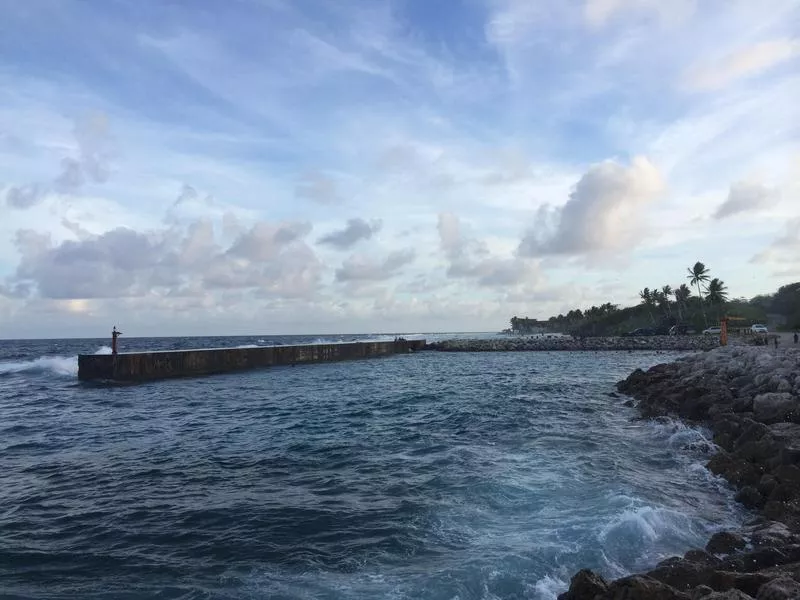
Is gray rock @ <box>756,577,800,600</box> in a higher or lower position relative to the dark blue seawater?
higher

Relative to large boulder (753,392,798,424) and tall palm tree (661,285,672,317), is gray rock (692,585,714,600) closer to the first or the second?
large boulder (753,392,798,424)

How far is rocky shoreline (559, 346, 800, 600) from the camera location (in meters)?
5.54

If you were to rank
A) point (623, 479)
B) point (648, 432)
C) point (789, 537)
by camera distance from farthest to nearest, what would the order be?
point (648, 432), point (623, 479), point (789, 537)

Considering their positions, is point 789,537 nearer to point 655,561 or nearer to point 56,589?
point 655,561

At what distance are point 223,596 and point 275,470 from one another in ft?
19.8

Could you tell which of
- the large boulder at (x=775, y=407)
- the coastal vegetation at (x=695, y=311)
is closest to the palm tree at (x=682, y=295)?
the coastal vegetation at (x=695, y=311)

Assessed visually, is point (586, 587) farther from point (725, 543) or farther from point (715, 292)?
point (715, 292)

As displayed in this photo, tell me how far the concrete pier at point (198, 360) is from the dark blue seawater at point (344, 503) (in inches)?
506

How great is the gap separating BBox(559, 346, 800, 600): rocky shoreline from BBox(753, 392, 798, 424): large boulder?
32 millimetres

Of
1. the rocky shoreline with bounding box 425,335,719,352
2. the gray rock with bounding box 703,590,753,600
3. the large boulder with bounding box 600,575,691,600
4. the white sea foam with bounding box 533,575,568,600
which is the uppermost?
the rocky shoreline with bounding box 425,335,719,352

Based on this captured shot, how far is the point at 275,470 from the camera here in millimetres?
12609

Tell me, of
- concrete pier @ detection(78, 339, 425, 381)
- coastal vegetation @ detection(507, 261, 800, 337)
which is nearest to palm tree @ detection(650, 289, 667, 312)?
coastal vegetation @ detection(507, 261, 800, 337)

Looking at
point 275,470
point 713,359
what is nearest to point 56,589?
point 275,470

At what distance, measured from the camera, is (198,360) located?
4112cm
